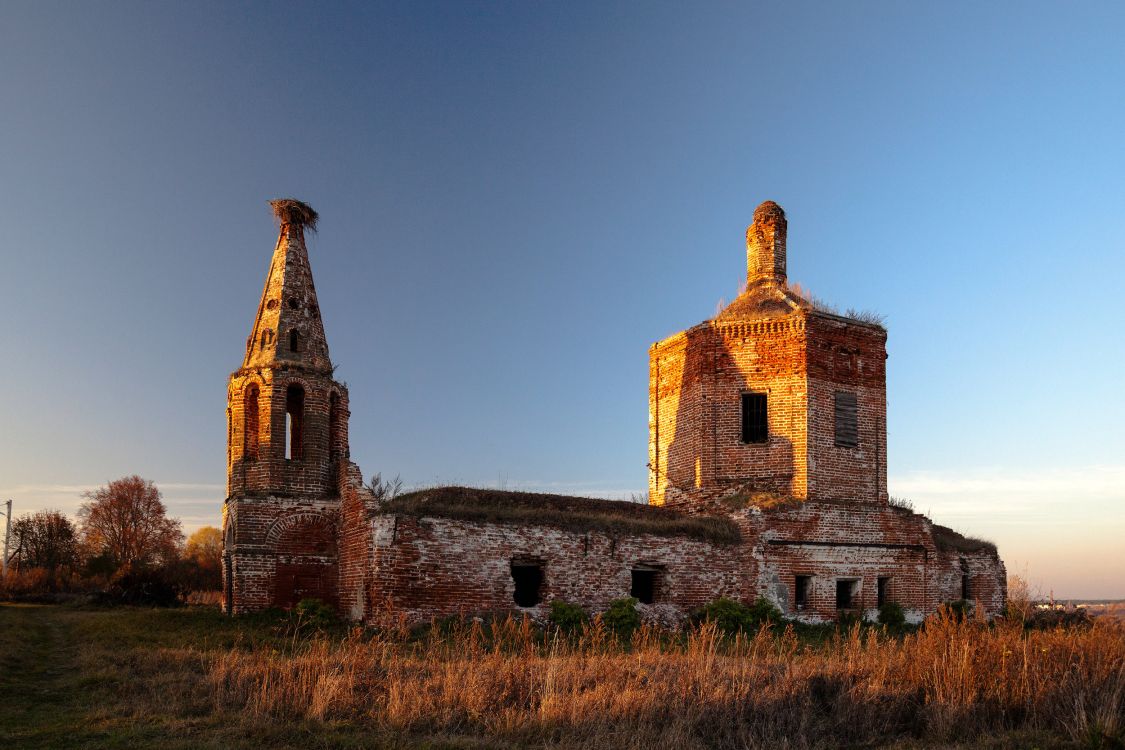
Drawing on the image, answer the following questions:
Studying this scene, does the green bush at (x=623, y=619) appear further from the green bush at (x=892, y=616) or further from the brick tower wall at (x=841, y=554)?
the green bush at (x=892, y=616)

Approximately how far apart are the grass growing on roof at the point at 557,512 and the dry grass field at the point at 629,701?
5310 mm

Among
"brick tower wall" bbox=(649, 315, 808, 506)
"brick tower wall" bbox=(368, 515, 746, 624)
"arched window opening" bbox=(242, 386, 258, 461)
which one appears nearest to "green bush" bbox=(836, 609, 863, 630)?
"brick tower wall" bbox=(368, 515, 746, 624)

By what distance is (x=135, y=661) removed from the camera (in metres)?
11.1

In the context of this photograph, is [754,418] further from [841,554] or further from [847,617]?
[847,617]

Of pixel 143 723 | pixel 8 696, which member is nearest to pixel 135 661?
pixel 8 696

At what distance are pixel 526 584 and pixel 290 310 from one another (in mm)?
7775

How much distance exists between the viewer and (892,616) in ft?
57.4

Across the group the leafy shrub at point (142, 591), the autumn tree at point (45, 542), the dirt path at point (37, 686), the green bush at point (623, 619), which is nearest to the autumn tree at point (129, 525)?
the autumn tree at point (45, 542)

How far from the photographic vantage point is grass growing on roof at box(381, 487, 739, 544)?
49.5 feet

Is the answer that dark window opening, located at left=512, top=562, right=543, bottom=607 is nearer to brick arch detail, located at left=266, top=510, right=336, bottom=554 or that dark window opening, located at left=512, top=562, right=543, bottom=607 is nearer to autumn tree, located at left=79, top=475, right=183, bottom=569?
brick arch detail, located at left=266, top=510, right=336, bottom=554

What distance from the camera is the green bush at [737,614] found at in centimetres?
1608

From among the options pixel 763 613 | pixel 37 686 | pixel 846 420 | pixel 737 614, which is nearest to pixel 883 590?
pixel 763 613

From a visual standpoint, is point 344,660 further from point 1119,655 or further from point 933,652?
point 1119,655

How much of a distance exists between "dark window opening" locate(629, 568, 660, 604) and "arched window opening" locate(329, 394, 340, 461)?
6.83 meters
